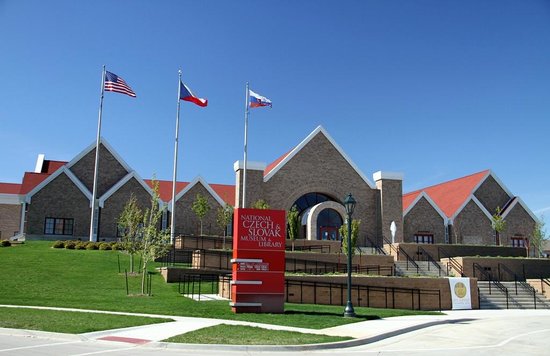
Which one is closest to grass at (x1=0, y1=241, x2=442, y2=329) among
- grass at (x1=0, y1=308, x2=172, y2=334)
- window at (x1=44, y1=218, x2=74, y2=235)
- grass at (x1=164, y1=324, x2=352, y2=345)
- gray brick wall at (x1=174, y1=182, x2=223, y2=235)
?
grass at (x1=0, y1=308, x2=172, y2=334)

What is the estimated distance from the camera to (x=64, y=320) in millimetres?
15133

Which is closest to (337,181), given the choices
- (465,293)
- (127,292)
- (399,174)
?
(399,174)

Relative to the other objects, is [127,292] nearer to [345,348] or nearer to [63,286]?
[63,286]

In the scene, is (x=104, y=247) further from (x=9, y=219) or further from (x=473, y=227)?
(x=473, y=227)

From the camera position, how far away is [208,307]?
1914 cm

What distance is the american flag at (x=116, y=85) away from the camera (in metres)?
37.6

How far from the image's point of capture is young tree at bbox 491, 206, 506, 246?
48.1 metres

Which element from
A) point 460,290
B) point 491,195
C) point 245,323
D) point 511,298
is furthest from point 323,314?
point 491,195

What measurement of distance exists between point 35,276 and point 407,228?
33.2m

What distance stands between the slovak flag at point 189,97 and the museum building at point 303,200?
21.8 feet

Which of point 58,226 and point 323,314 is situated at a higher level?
point 58,226

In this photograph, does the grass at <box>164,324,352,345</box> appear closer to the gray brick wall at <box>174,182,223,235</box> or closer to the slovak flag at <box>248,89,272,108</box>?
the slovak flag at <box>248,89,272,108</box>

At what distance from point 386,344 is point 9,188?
52.8 m

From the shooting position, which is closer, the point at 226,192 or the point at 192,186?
the point at 192,186
